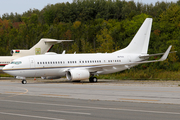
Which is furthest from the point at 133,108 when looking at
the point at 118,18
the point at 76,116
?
the point at 118,18

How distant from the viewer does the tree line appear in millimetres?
72044

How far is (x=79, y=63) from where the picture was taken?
115ft

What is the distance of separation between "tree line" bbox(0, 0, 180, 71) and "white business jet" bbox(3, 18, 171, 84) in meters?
19.3

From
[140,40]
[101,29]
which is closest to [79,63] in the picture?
[140,40]

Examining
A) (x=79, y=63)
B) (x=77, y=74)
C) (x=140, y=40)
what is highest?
(x=140, y=40)

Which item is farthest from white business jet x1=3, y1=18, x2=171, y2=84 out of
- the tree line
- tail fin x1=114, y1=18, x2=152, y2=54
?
the tree line

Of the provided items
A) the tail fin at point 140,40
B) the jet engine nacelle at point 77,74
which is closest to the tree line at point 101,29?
the tail fin at point 140,40

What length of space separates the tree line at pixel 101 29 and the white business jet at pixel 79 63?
19258 mm

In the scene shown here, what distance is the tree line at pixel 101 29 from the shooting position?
72044 mm

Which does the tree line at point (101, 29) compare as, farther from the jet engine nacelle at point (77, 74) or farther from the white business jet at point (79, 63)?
the jet engine nacelle at point (77, 74)

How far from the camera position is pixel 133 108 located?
40.9 feet

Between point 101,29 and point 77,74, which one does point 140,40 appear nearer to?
point 77,74

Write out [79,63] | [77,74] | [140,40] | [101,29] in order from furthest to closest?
[101,29], [140,40], [79,63], [77,74]

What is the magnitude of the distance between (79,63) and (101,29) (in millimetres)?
49761
